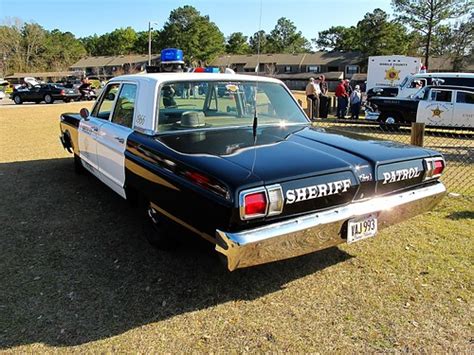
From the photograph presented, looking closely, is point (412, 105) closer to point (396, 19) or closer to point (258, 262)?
point (258, 262)

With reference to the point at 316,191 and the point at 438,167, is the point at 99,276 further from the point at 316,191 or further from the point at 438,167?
the point at 438,167

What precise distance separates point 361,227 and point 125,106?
8.74 feet

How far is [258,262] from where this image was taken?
8.72ft

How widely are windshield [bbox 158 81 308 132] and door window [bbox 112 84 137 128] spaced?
1.48 feet

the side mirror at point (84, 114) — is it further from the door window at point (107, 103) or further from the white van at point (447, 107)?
the white van at point (447, 107)

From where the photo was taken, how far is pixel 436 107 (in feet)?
44.0

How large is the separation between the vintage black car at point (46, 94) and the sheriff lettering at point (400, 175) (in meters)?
26.8

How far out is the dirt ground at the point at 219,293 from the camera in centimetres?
260

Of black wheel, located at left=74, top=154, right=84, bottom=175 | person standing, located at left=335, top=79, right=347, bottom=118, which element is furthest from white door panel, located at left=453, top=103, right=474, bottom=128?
black wheel, located at left=74, top=154, right=84, bottom=175

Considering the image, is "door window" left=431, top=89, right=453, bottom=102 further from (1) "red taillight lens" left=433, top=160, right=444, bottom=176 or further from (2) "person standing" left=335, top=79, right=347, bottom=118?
(1) "red taillight lens" left=433, top=160, right=444, bottom=176

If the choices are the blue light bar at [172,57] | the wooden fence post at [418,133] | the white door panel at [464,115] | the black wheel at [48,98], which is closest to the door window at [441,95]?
the white door panel at [464,115]

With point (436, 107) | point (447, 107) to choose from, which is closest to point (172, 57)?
point (436, 107)

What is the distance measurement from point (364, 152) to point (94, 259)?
2540mm

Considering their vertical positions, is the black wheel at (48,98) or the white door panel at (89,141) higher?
the black wheel at (48,98)
